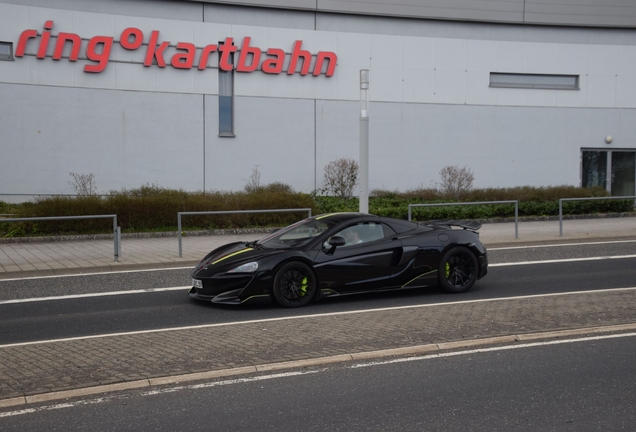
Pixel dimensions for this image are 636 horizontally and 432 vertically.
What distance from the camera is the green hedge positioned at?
17.8 meters

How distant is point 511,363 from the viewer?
21.4 ft

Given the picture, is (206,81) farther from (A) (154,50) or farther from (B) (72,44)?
(B) (72,44)

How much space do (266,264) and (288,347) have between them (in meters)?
2.30

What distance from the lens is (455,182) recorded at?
26.3 metres

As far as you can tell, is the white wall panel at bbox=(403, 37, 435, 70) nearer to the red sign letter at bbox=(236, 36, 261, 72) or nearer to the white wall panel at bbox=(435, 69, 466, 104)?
the white wall panel at bbox=(435, 69, 466, 104)

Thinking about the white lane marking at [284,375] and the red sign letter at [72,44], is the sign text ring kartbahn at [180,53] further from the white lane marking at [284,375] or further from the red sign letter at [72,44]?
the white lane marking at [284,375]

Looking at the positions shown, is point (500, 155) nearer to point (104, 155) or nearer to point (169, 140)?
point (169, 140)

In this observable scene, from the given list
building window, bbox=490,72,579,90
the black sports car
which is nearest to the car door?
the black sports car

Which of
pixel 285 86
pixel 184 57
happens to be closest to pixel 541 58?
pixel 285 86

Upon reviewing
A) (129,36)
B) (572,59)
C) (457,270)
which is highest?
(572,59)

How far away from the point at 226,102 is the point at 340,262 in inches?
664

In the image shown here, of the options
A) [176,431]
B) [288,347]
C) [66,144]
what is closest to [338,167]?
[66,144]

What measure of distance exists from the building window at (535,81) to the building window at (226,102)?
10.8 meters

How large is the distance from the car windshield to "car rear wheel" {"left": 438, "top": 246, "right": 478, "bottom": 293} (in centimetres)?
179
